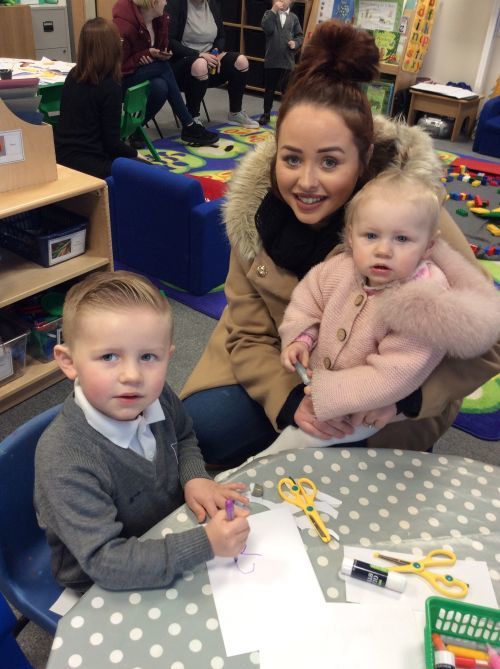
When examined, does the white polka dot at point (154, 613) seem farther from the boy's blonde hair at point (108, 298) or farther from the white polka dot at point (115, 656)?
the boy's blonde hair at point (108, 298)

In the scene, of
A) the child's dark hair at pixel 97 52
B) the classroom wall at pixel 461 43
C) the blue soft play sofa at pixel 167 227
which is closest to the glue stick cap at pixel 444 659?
the blue soft play sofa at pixel 167 227

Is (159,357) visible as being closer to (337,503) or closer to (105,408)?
(105,408)

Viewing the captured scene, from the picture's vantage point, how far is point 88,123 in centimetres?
304

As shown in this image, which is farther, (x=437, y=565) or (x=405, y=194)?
(x=405, y=194)

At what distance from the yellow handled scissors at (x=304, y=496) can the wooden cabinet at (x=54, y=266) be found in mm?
1322

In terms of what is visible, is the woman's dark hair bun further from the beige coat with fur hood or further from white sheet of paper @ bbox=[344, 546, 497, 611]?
white sheet of paper @ bbox=[344, 546, 497, 611]

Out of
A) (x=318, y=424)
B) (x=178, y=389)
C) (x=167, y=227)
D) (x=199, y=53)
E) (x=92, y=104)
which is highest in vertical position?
(x=199, y=53)

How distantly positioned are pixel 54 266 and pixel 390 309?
4.88ft

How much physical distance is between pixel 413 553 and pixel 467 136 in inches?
226

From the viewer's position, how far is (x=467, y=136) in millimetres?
5770

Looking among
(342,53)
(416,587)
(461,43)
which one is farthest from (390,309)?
(461,43)

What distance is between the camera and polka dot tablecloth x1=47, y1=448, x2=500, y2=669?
0.71 m

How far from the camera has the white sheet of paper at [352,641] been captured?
0.71m

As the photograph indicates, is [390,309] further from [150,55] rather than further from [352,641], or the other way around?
[150,55]
